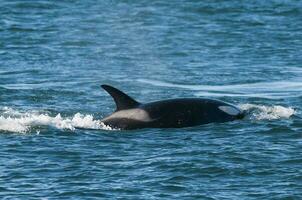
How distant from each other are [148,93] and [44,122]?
16.9 ft

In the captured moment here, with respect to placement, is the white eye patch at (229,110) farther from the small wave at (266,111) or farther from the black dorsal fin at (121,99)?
the black dorsal fin at (121,99)

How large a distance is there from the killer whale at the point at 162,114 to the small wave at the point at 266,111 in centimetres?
90

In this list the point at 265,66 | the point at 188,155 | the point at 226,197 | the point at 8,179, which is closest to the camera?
the point at 226,197

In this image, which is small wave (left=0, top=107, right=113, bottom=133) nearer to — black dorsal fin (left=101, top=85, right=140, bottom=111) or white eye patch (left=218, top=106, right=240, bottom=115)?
black dorsal fin (left=101, top=85, right=140, bottom=111)

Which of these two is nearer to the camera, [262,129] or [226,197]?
[226,197]

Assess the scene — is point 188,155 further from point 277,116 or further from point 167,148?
point 277,116

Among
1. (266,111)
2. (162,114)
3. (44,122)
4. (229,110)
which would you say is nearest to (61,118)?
(44,122)

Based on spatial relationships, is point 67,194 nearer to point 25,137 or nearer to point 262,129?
point 25,137

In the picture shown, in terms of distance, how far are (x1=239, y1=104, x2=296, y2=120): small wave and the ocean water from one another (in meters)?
0.06

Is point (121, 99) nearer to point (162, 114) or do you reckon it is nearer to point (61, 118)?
point (162, 114)

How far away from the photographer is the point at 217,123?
18.9 m

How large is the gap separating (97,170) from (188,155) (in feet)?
5.24

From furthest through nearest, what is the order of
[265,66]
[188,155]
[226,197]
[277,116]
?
[265,66] < [277,116] < [188,155] < [226,197]

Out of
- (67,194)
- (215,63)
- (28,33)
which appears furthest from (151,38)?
(67,194)
